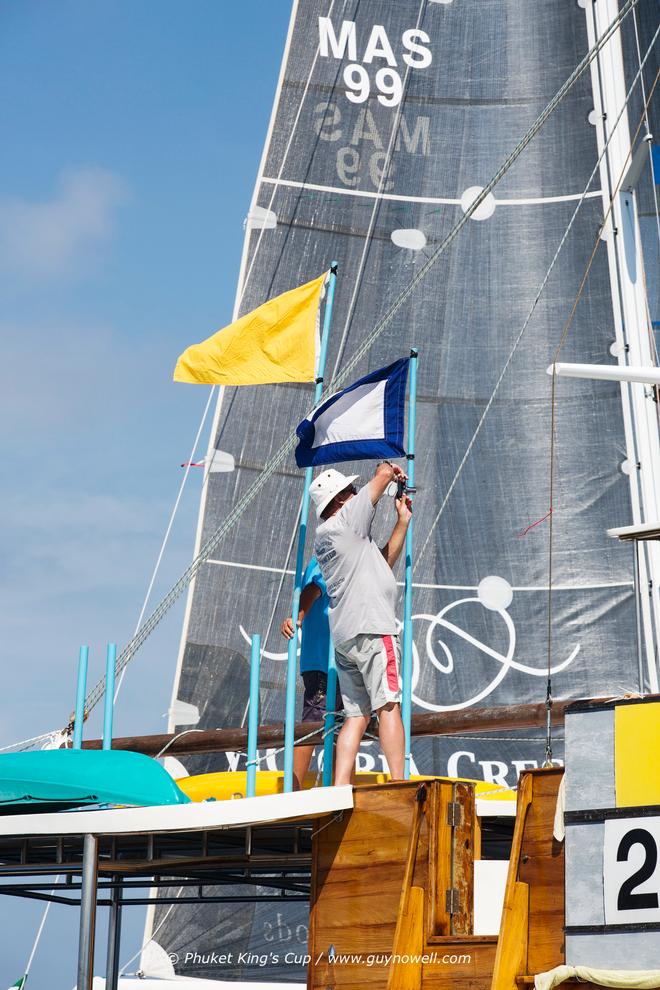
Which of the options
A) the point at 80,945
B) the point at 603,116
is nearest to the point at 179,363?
the point at 80,945

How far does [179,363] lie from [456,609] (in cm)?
324

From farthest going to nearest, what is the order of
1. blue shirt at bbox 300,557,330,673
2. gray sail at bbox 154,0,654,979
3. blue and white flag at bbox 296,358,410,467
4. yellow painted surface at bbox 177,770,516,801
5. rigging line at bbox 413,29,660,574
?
rigging line at bbox 413,29,660,574
gray sail at bbox 154,0,654,979
blue shirt at bbox 300,557,330,673
yellow painted surface at bbox 177,770,516,801
blue and white flag at bbox 296,358,410,467

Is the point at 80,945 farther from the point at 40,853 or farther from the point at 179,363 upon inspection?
the point at 179,363

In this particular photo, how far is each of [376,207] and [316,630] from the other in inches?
197

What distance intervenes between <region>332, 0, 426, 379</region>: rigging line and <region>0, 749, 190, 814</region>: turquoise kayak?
4934mm

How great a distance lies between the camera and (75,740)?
6.97m

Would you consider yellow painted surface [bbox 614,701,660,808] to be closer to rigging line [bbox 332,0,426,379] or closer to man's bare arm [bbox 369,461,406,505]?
man's bare arm [bbox 369,461,406,505]

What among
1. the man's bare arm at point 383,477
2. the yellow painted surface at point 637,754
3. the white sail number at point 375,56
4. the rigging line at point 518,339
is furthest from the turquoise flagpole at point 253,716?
the white sail number at point 375,56

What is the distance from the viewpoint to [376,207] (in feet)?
35.0

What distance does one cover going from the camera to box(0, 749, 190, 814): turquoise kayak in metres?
5.55

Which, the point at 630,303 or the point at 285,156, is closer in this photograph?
the point at 630,303

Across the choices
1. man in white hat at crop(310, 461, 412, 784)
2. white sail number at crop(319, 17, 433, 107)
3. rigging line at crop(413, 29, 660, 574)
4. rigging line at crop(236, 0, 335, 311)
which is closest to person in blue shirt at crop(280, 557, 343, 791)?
man in white hat at crop(310, 461, 412, 784)

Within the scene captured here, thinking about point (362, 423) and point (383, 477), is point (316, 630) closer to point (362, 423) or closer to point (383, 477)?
point (362, 423)

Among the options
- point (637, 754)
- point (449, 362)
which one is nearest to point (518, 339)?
point (449, 362)
